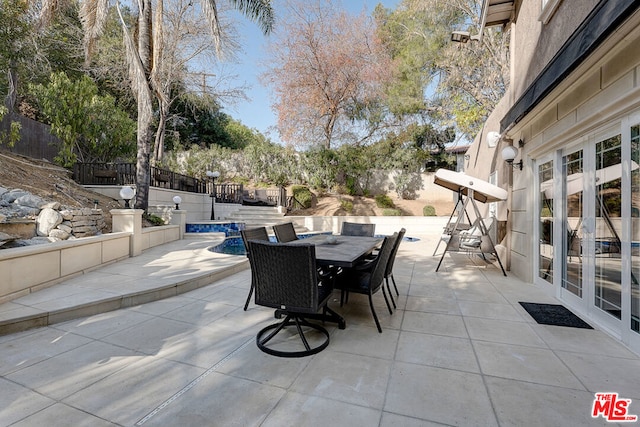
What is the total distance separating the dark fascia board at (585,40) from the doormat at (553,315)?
7.72ft

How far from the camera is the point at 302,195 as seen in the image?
13.3m

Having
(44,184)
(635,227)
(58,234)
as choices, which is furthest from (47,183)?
(635,227)

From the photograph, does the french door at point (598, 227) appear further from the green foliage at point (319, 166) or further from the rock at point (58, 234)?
the green foliage at point (319, 166)

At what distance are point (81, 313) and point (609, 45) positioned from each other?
5.39 m

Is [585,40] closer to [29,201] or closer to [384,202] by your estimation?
[29,201]

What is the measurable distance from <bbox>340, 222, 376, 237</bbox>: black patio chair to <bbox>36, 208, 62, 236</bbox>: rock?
469 centimetres

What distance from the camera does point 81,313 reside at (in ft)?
10.1

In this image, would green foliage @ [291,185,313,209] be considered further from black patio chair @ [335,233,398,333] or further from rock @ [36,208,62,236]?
black patio chair @ [335,233,398,333]

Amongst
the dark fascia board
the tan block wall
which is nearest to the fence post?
the tan block wall

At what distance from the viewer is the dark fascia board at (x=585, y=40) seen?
1.95 m

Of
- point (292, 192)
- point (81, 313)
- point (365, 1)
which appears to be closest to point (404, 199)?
point (292, 192)

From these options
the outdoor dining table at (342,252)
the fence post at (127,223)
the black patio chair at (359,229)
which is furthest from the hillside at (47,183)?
the outdoor dining table at (342,252)

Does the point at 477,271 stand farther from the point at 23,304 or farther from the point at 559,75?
the point at 23,304

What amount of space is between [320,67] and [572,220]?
1221cm
